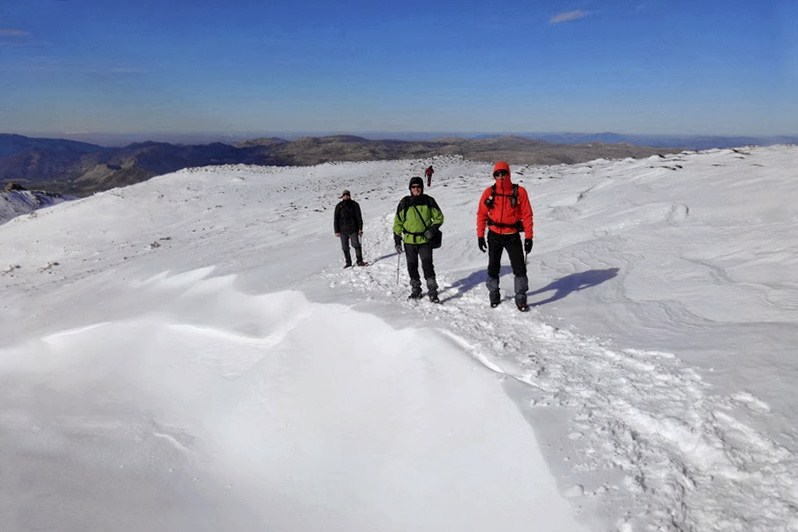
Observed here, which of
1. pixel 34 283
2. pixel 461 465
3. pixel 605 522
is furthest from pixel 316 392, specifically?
pixel 34 283

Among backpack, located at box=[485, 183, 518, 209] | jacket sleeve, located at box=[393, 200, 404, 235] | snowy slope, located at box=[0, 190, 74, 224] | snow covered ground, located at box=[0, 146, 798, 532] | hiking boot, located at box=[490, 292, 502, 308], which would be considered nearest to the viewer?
snow covered ground, located at box=[0, 146, 798, 532]

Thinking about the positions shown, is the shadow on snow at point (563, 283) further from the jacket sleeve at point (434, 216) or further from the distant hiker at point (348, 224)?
the distant hiker at point (348, 224)

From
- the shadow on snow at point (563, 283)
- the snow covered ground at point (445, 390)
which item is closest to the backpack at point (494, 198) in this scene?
the snow covered ground at point (445, 390)

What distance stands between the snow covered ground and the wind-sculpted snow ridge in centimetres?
2

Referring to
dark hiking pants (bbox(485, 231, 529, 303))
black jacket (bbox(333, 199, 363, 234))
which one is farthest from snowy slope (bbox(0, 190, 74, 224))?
dark hiking pants (bbox(485, 231, 529, 303))

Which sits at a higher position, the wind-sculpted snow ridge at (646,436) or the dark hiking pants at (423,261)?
the dark hiking pants at (423,261)

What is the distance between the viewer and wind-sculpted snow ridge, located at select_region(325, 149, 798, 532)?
127 inches

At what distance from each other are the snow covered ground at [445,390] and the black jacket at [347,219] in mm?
1056

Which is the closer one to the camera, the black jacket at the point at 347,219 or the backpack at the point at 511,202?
the backpack at the point at 511,202

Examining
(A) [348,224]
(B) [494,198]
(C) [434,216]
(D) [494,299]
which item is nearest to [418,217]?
(C) [434,216]

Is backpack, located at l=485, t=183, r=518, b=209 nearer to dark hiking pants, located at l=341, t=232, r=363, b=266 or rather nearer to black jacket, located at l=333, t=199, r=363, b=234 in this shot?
black jacket, located at l=333, t=199, r=363, b=234

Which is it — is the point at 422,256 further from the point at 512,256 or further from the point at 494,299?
the point at 512,256

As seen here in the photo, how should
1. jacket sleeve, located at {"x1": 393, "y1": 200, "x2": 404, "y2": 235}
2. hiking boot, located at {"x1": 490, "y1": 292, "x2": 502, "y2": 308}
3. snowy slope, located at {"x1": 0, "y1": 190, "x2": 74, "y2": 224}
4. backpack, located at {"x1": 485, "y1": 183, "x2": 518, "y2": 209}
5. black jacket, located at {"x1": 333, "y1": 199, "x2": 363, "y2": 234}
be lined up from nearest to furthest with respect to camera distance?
backpack, located at {"x1": 485, "y1": 183, "x2": 518, "y2": 209} < hiking boot, located at {"x1": 490, "y1": 292, "x2": 502, "y2": 308} < jacket sleeve, located at {"x1": 393, "y1": 200, "x2": 404, "y2": 235} < black jacket, located at {"x1": 333, "y1": 199, "x2": 363, "y2": 234} < snowy slope, located at {"x1": 0, "y1": 190, "x2": 74, "y2": 224}

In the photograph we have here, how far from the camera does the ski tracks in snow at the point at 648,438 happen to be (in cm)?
323
